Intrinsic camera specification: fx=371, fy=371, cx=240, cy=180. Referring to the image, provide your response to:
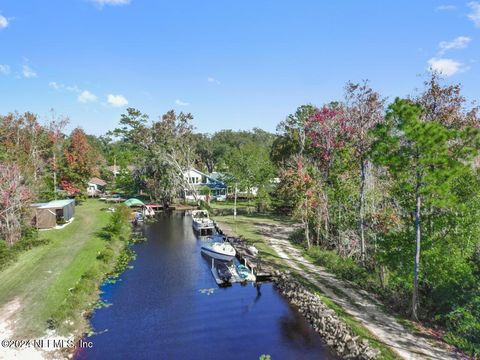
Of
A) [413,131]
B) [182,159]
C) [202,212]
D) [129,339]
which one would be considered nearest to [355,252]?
[413,131]

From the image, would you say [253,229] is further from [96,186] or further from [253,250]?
[96,186]

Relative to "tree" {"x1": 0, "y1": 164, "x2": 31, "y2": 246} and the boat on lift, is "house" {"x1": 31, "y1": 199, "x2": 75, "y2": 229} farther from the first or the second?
the boat on lift

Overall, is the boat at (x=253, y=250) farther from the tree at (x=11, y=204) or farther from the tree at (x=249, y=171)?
the tree at (x=249, y=171)

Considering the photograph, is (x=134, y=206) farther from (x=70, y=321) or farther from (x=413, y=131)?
(x=413, y=131)

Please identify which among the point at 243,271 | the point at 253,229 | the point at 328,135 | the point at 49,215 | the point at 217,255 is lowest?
the point at 243,271

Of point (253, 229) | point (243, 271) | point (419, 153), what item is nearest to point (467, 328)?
point (419, 153)

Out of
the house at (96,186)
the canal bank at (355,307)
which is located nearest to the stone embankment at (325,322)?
the canal bank at (355,307)
